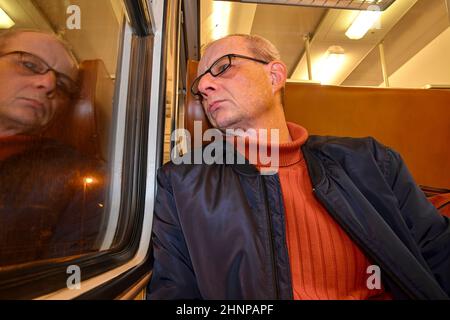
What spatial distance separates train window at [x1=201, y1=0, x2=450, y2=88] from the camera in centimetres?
302

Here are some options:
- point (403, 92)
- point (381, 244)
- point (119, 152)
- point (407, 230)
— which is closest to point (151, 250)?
point (119, 152)

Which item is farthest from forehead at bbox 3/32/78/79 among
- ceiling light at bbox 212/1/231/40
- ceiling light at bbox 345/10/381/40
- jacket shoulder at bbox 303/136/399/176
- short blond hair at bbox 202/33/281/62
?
ceiling light at bbox 345/10/381/40

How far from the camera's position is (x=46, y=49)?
74 centimetres

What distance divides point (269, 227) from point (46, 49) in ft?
2.53

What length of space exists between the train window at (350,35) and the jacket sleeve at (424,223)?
66.1 inches

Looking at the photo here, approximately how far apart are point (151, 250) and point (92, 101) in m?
0.54

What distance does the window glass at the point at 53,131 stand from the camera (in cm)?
54

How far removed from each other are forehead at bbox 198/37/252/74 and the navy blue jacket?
0.56 metres

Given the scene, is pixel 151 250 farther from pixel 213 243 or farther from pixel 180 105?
pixel 180 105

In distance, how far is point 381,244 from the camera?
0.77 metres

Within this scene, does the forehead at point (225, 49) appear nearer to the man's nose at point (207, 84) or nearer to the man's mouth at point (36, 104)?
the man's nose at point (207, 84)

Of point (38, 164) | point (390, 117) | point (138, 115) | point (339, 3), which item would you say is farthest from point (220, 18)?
point (38, 164)

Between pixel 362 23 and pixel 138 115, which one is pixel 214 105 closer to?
pixel 138 115

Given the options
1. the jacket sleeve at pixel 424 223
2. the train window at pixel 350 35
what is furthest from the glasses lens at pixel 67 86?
the train window at pixel 350 35
